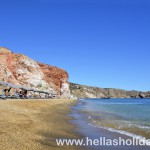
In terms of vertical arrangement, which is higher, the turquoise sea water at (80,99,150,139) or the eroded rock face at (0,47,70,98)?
the eroded rock face at (0,47,70,98)

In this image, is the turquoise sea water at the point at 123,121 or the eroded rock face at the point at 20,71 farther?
the eroded rock face at the point at 20,71

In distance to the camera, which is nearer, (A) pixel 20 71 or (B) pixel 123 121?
(B) pixel 123 121

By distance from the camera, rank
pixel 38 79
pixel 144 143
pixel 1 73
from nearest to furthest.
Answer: pixel 144 143 → pixel 1 73 → pixel 38 79

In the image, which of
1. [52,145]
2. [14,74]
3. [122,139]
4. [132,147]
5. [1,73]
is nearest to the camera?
[52,145]

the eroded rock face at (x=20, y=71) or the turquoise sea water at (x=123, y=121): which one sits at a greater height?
the eroded rock face at (x=20, y=71)

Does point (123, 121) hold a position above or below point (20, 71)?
below

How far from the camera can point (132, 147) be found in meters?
14.7

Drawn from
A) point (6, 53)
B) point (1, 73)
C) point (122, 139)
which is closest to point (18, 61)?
point (6, 53)

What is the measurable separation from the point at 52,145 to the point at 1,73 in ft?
312

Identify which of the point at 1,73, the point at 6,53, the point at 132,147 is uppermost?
the point at 6,53

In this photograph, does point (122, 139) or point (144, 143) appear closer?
point (144, 143)

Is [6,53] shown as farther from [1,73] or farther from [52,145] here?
[52,145]

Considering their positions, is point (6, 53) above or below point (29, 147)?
above

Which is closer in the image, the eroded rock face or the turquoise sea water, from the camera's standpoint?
the turquoise sea water
